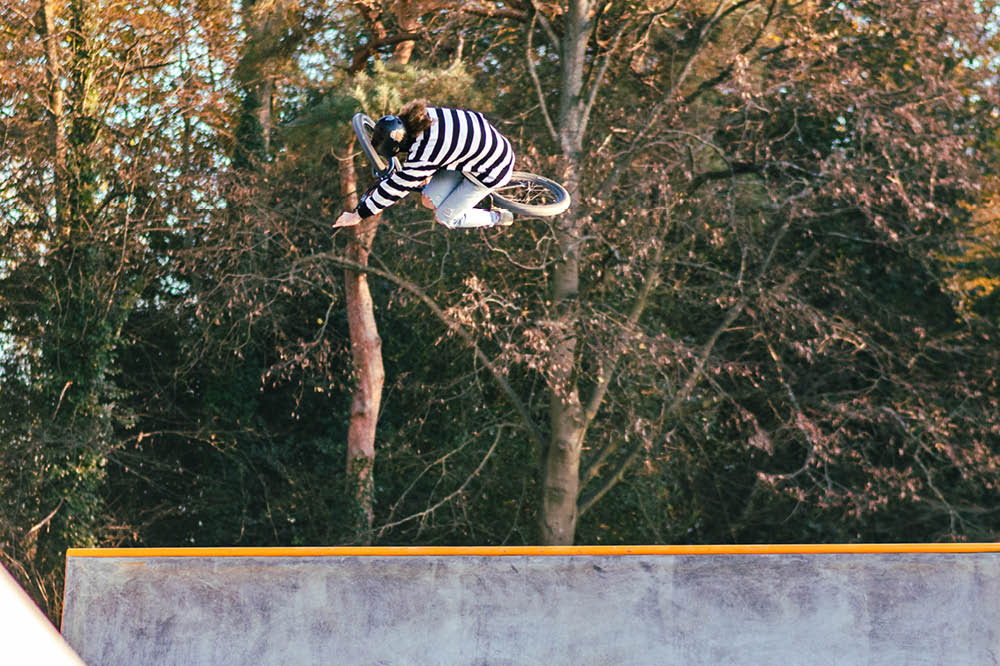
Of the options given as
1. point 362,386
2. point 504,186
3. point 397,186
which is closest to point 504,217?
point 504,186

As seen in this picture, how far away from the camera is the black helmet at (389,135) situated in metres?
4.27

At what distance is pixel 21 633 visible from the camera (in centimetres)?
296

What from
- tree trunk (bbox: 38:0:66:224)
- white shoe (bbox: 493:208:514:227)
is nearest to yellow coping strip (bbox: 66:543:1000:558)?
white shoe (bbox: 493:208:514:227)

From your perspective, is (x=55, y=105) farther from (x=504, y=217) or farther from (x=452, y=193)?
(x=452, y=193)

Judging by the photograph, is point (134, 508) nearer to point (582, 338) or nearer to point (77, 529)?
point (77, 529)

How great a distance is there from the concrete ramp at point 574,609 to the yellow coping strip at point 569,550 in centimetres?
1

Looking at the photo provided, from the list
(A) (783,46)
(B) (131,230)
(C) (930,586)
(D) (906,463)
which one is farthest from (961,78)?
(B) (131,230)

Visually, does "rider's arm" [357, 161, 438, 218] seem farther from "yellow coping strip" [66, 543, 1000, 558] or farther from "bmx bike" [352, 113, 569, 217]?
"yellow coping strip" [66, 543, 1000, 558]

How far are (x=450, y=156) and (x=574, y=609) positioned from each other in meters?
3.49

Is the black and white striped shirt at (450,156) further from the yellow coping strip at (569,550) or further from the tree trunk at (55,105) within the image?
the tree trunk at (55,105)

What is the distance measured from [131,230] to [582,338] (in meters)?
5.11

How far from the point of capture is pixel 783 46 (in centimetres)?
1191

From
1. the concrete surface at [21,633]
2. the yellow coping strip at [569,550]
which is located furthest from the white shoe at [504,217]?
the concrete surface at [21,633]

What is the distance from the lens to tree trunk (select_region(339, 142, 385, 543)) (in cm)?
1253
